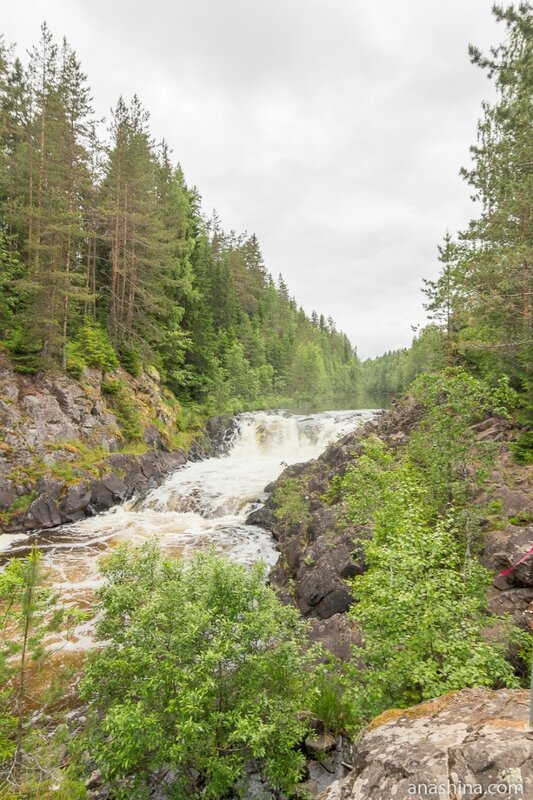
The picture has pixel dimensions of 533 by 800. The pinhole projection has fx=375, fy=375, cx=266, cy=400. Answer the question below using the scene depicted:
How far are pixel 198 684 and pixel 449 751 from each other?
2.95 m

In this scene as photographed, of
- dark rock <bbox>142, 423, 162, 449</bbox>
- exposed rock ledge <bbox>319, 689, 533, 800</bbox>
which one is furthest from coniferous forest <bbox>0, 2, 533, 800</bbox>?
dark rock <bbox>142, 423, 162, 449</bbox>

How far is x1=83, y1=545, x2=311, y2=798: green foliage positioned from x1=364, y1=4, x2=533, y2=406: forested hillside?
35.6 ft

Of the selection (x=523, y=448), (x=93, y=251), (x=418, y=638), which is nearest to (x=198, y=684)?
(x=418, y=638)

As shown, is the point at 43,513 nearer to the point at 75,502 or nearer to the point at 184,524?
the point at 75,502

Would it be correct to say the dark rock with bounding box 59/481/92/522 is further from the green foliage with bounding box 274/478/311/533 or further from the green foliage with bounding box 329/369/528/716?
the green foliage with bounding box 329/369/528/716

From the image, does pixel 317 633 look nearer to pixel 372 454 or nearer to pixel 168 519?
pixel 372 454

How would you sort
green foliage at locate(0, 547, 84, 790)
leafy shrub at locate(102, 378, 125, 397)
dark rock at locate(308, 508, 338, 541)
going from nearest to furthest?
green foliage at locate(0, 547, 84, 790)
dark rock at locate(308, 508, 338, 541)
leafy shrub at locate(102, 378, 125, 397)

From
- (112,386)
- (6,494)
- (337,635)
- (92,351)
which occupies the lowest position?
(337,635)

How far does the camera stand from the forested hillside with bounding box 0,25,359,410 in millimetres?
20891

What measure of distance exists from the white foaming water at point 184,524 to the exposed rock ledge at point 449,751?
258 inches

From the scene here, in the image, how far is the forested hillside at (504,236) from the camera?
11.6 m

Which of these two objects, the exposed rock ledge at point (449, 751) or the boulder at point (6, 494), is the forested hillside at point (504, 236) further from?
the boulder at point (6, 494)

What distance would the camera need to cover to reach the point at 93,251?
99.6 feet

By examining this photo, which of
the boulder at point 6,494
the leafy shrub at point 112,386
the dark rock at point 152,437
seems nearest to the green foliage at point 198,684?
the boulder at point 6,494
